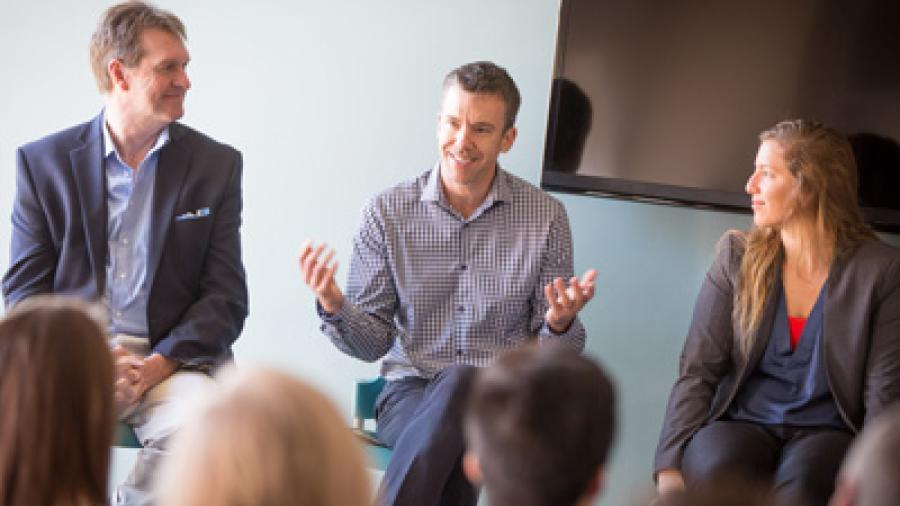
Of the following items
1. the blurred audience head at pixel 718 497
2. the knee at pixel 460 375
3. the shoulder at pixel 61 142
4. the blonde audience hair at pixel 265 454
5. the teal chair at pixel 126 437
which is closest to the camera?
the blurred audience head at pixel 718 497

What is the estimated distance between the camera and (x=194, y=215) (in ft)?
9.26

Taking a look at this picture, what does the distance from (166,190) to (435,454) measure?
3.16 ft

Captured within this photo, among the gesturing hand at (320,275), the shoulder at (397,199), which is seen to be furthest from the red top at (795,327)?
the gesturing hand at (320,275)

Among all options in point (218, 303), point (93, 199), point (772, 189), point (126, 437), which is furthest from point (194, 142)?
point (772, 189)

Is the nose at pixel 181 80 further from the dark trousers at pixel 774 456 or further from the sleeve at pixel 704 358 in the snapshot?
the dark trousers at pixel 774 456

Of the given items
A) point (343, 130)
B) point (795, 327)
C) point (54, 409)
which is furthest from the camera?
point (343, 130)

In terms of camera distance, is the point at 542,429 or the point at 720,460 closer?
the point at 542,429

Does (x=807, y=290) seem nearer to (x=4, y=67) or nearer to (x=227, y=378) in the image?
(x=227, y=378)

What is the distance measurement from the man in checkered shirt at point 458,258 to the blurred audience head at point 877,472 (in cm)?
157

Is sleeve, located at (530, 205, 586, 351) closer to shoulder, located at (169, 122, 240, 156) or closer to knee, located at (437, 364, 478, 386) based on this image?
knee, located at (437, 364, 478, 386)

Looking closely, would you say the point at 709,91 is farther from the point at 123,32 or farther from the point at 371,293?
the point at 123,32

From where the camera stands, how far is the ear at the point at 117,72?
9.18 ft

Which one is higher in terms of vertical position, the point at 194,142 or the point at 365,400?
the point at 194,142

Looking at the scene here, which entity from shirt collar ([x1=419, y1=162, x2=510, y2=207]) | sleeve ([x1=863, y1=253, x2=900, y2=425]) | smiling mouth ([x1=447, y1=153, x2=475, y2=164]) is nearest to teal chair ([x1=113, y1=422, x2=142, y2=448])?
shirt collar ([x1=419, y1=162, x2=510, y2=207])
